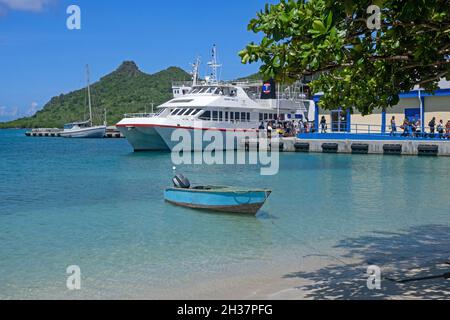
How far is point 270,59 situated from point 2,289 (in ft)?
22.4

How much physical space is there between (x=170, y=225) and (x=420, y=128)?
104ft

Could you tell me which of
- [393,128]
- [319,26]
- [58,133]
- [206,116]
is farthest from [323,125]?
[58,133]

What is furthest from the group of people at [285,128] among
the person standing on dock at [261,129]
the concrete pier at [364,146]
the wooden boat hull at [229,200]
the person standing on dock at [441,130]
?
the wooden boat hull at [229,200]

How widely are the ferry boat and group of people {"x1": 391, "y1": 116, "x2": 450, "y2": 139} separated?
31.5 ft

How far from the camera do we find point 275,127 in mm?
55469

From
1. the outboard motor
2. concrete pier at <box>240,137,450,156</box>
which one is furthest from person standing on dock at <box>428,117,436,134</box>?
the outboard motor

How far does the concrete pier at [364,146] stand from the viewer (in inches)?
1558

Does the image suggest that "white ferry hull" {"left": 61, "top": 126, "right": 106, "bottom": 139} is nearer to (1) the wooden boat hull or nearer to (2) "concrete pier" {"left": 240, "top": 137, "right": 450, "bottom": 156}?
(2) "concrete pier" {"left": 240, "top": 137, "right": 450, "bottom": 156}

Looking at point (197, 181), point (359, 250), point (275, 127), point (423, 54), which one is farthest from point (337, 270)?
point (275, 127)

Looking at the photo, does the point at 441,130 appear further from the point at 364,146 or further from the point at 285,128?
the point at 285,128

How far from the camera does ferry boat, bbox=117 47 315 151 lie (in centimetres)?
4594

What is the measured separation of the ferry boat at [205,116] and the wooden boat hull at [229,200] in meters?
27.8

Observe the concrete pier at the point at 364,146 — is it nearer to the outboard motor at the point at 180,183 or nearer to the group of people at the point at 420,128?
the group of people at the point at 420,128
